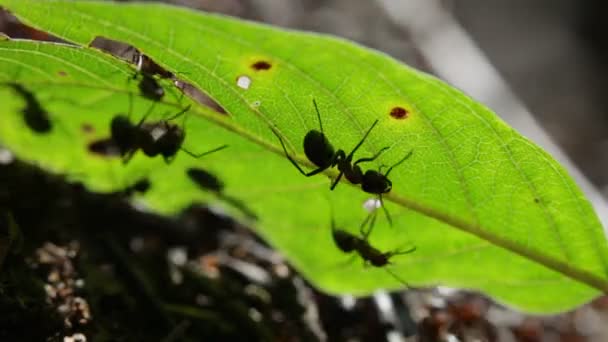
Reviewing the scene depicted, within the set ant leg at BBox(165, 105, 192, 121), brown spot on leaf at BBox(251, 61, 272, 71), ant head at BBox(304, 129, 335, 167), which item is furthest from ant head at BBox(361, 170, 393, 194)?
ant leg at BBox(165, 105, 192, 121)

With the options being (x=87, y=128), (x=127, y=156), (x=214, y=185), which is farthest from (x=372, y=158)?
(x=87, y=128)

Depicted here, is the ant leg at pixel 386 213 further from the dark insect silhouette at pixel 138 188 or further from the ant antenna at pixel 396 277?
the dark insect silhouette at pixel 138 188

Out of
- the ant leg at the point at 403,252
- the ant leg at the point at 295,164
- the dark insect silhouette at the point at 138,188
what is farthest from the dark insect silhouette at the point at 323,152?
the dark insect silhouette at the point at 138,188

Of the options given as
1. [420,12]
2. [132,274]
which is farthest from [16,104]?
[420,12]

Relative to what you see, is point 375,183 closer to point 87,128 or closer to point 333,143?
point 333,143

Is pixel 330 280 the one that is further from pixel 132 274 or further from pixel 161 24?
pixel 161 24
